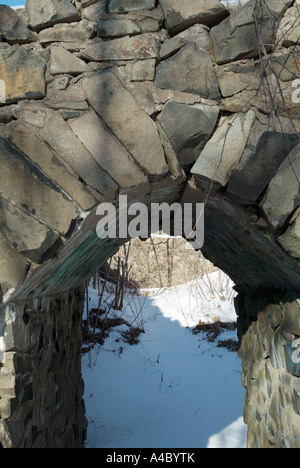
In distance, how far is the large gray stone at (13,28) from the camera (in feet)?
5.60

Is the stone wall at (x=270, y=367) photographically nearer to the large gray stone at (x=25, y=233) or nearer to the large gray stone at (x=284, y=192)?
the large gray stone at (x=284, y=192)

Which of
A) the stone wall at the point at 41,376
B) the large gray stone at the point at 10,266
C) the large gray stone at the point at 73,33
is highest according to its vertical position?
the large gray stone at the point at 73,33

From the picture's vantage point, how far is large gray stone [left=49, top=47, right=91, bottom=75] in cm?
169

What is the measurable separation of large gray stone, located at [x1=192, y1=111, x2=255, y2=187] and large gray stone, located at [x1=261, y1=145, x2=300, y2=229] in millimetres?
187

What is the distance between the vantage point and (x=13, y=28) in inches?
67.4

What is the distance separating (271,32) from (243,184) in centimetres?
64

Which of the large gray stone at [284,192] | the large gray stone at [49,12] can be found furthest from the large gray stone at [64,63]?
the large gray stone at [284,192]

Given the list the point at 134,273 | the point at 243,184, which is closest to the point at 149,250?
the point at 134,273

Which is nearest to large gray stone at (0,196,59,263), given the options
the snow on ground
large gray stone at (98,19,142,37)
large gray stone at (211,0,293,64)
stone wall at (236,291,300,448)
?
large gray stone at (98,19,142,37)

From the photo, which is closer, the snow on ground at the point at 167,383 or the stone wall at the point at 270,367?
the stone wall at the point at 270,367

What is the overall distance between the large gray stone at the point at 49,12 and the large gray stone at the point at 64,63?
135 mm

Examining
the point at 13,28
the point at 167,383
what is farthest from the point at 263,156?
the point at 167,383

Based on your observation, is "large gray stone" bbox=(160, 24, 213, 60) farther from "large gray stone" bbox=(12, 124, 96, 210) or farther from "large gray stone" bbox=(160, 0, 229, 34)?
"large gray stone" bbox=(12, 124, 96, 210)
